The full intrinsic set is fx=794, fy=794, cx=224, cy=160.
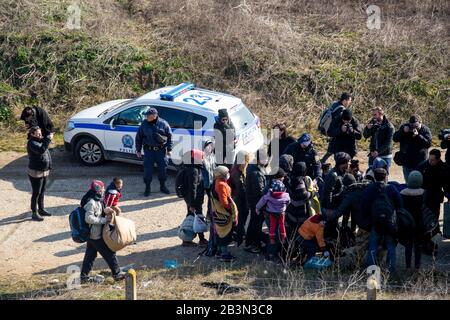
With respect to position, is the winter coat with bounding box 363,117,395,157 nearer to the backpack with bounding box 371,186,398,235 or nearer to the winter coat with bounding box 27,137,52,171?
the backpack with bounding box 371,186,398,235

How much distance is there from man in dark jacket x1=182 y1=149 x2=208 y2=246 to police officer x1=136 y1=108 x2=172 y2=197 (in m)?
2.22

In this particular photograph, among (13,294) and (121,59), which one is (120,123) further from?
(13,294)

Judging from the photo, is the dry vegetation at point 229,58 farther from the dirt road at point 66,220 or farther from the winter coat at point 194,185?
the winter coat at point 194,185

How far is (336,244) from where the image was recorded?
11.9 meters

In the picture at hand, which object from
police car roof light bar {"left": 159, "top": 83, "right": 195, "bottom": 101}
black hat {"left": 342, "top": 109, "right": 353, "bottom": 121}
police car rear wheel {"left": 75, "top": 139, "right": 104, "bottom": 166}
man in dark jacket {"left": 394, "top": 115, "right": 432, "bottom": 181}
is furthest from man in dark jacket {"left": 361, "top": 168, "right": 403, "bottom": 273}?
police car rear wheel {"left": 75, "top": 139, "right": 104, "bottom": 166}

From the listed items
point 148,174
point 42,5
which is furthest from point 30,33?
point 148,174

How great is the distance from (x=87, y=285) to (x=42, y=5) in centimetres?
1182

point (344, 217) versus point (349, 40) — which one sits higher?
point (349, 40)

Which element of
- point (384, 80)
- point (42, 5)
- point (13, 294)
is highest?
point (42, 5)

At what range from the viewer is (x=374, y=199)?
11148 mm

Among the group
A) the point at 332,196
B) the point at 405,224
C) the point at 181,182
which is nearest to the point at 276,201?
the point at 332,196

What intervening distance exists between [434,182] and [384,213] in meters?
1.79

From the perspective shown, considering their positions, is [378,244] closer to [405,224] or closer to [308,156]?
[405,224]

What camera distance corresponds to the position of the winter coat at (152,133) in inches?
585
